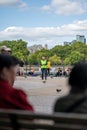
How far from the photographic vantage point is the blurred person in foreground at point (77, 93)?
3977 mm

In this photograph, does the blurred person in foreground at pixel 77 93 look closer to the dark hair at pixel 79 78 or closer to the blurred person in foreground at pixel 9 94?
the dark hair at pixel 79 78

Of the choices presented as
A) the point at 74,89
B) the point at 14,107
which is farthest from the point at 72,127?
the point at 14,107

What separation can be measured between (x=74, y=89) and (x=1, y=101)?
1.05 meters

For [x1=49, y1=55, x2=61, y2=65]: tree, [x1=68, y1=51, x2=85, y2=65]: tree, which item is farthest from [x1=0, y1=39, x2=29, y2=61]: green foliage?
[x1=68, y1=51, x2=85, y2=65]: tree

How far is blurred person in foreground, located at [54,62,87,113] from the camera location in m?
3.98

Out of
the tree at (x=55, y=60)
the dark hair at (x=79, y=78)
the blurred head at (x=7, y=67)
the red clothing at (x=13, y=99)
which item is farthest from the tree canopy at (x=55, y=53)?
the dark hair at (x=79, y=78)

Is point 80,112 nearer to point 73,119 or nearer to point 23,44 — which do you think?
point 73,119

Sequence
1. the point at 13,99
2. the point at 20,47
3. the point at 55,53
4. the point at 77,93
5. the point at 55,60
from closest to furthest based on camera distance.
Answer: the point at 77,93
the point at 13,99
the point at 20,47
the point at 55,60
the point at 55,53

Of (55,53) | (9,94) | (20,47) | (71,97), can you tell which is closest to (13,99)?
(9,94)

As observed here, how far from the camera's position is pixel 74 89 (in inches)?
158

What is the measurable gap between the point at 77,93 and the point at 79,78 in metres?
0.13

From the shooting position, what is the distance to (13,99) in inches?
185

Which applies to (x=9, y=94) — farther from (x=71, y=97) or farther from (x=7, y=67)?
(x=71, y=97)

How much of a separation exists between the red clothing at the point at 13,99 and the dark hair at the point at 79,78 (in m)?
0.81
